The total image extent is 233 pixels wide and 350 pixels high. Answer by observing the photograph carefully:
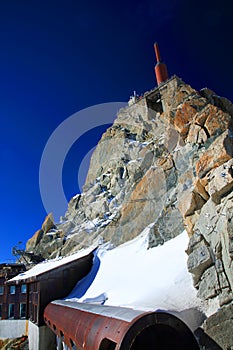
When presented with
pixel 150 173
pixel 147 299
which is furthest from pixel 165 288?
pixel 150 173

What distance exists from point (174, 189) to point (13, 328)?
88.0ft

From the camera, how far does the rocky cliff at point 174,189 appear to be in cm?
1202

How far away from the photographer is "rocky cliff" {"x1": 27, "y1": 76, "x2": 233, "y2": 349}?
1202 cm

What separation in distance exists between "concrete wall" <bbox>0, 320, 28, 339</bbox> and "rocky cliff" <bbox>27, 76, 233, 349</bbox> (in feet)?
46.0

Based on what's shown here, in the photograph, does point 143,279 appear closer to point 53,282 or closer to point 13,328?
point 53,282

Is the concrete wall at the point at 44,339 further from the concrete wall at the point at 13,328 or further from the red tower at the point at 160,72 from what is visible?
the red tower at the point at 160,72

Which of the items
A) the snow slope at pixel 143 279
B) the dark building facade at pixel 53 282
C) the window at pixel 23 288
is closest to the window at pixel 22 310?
the dark building facade at pixel 53 282

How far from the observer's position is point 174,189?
29.2m

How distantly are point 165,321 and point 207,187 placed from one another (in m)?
11.6

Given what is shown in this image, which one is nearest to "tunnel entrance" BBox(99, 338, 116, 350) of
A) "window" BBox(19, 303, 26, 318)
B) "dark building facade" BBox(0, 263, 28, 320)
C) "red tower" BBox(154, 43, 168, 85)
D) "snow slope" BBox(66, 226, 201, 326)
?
"snow slope" BBox(66, 226, 201, 326)

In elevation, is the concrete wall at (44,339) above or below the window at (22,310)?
below

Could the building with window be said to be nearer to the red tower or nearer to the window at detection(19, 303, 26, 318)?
the window at detection(19, 303, 26, 318)

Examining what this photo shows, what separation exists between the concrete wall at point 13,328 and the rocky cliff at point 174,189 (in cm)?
1401

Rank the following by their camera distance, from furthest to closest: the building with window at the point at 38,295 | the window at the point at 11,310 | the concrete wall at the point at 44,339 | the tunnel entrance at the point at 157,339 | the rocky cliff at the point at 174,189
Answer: the window at the point at 11,310 < the building with window at the point at 38,295 < the concrete wall at the point at 44,339 < the rocky cliff at the point at 174,189 < the tunnel entrance at the point at 157,339
